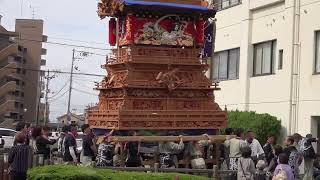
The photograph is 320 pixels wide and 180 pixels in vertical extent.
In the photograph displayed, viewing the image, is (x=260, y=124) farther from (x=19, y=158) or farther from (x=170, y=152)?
(x=19, y=158)

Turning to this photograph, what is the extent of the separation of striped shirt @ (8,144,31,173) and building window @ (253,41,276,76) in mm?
17245

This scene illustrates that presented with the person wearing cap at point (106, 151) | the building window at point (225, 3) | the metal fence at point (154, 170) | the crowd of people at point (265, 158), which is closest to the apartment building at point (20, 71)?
the building window at point (225, 3)

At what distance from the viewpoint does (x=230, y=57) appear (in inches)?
1259

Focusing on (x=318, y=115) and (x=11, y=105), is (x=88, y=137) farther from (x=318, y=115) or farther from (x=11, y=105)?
(x=11, y=105)

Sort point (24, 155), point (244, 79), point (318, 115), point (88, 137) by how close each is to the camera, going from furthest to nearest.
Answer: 1. point (244, 79)
2. point (318, 115)
3. point (88, 137)
4. point (24, 155)

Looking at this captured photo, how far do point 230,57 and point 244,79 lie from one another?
2538 mm

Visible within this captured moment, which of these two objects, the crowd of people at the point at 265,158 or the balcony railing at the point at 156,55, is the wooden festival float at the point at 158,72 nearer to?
the balcony railing at the point at 156,55

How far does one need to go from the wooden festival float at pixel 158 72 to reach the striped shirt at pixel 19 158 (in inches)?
139

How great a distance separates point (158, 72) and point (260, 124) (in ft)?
33.7

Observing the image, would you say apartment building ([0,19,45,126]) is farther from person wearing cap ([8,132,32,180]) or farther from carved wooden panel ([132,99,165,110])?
person wearing cap ([8,132,32,180])

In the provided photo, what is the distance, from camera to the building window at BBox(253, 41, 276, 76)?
92.3 ft

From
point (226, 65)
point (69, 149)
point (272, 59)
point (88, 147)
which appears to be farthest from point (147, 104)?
point (226, 65)

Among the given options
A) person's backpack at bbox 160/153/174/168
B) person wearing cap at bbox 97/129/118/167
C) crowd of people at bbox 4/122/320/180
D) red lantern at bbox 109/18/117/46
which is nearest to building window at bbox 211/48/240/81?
red lantern at bbox 109/18/117/46

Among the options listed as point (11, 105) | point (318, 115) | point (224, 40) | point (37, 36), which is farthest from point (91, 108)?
point (37, 36)
